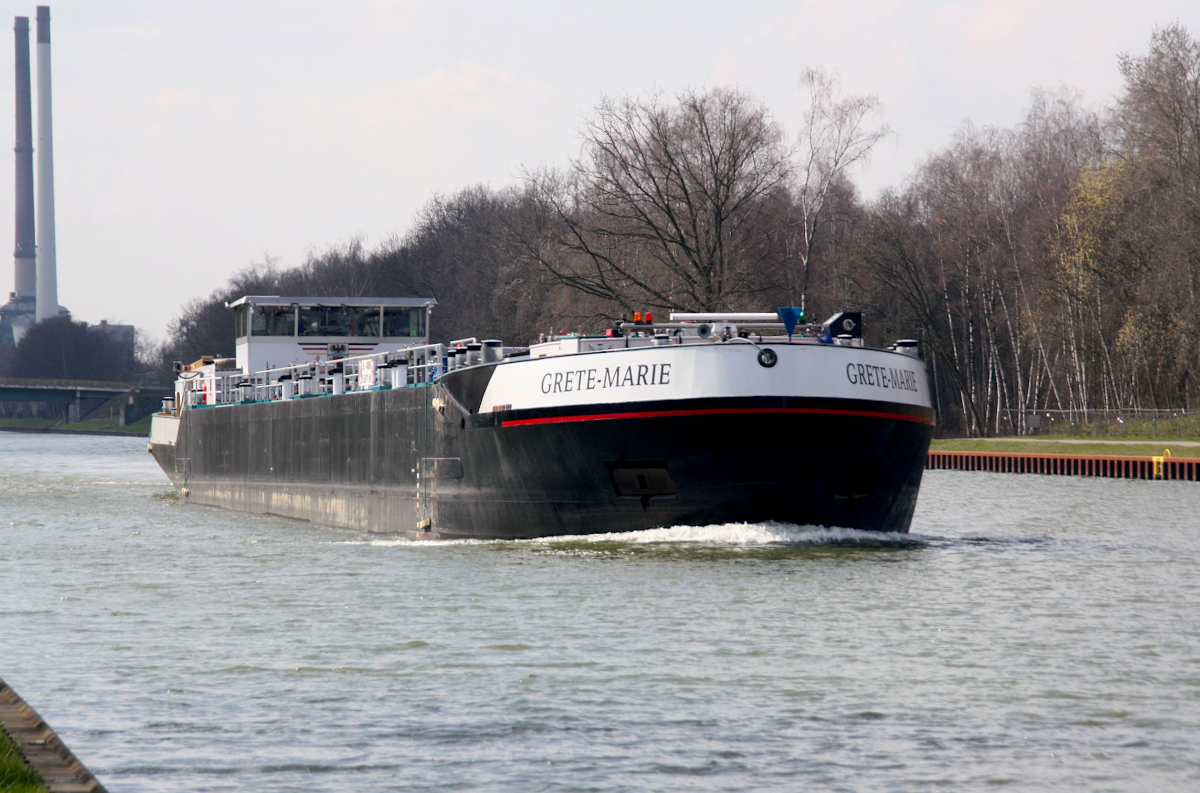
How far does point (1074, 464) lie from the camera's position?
4103 centimetres

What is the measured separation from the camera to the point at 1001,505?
2977 centimetres

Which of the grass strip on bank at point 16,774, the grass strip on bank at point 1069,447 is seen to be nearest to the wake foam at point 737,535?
the grass strip on bank at point 16,774

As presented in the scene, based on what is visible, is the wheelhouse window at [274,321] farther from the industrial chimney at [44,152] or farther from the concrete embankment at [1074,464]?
the industrial chimney at [44,152]

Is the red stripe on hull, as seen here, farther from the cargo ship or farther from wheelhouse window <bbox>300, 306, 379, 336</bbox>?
wheelhouse window <bbox>300, 306, 379, 336</bbox>

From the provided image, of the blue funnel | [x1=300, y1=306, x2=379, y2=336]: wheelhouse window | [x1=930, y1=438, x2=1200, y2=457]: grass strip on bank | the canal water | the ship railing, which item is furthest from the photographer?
[x1=930, y1=438, x2=1200, y2=457]: grass strip on bank

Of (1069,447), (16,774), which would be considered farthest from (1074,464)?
(16,774)

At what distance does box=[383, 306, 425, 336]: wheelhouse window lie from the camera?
32750 millimetres

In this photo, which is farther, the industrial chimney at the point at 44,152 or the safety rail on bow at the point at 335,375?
the industrial chimney at the point at 44,152

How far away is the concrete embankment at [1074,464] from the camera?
37500mm

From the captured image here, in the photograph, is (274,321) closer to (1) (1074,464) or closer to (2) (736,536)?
(2) (736,536)

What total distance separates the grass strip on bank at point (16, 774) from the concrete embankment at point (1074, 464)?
99.8 ft

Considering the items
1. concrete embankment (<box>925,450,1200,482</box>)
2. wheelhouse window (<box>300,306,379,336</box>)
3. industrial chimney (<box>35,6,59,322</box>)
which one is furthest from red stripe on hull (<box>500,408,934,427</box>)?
industrial chimney (<box>35,6,59,322</box>)

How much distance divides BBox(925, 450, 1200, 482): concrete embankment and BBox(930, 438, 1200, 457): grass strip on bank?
0.95 m

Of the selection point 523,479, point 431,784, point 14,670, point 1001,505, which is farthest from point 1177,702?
point 1001,505
